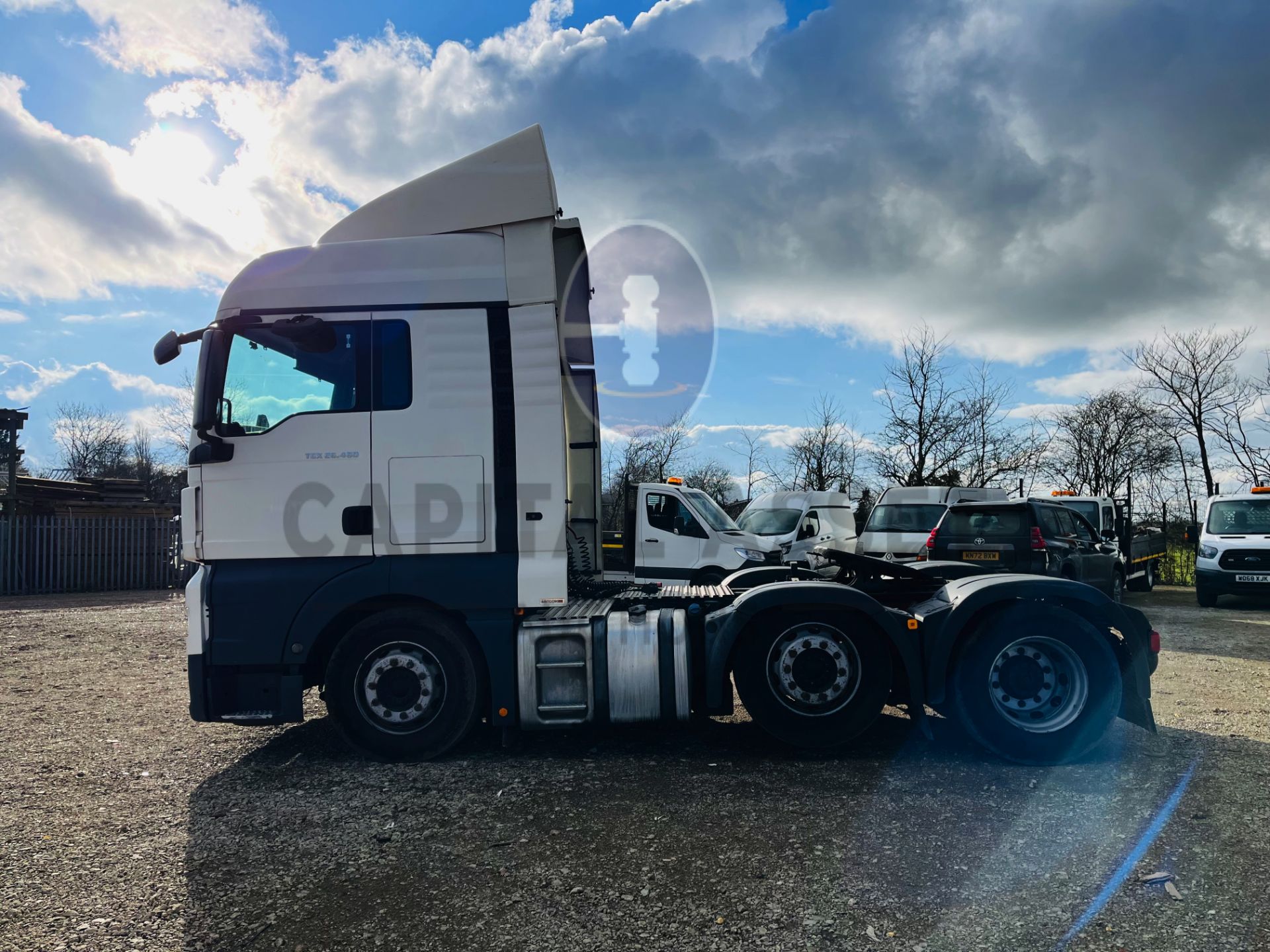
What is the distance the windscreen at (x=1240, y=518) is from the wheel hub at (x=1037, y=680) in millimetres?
12804

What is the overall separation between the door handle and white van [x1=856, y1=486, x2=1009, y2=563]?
1163cm

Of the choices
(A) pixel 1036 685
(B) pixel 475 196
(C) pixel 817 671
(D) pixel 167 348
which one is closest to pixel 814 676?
(C) pixel 817 671

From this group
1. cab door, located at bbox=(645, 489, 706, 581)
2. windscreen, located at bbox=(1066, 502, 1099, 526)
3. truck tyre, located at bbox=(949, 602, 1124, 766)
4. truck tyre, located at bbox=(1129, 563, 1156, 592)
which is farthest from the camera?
truck tyre, located at bbox=(1129, 563, 1156, 592)

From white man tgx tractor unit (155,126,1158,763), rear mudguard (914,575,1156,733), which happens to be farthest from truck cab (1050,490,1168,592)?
white man tgx tractor unit (155,126,1158,763)

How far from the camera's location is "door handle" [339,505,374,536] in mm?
5219

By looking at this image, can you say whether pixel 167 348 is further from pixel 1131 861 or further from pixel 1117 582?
pixel 1117 582

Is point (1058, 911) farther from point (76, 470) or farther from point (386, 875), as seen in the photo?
point (76, 470)

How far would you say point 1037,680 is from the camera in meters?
5.29

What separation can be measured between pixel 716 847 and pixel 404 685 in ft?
7.78

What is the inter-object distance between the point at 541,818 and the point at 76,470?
54427mm

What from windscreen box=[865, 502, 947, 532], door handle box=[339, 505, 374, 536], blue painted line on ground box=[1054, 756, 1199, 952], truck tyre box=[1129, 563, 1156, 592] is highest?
door handle box=[339, 505, 374, 536]

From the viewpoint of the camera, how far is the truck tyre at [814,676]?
529 centimetres

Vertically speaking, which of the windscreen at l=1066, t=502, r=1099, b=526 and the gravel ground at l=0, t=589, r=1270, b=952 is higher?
the windscreen at l=1066, t=502, r=1099, b=526

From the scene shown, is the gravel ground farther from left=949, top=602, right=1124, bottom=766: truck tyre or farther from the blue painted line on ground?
left=949, top=602, right=1124, bottom=766: truck tyre
